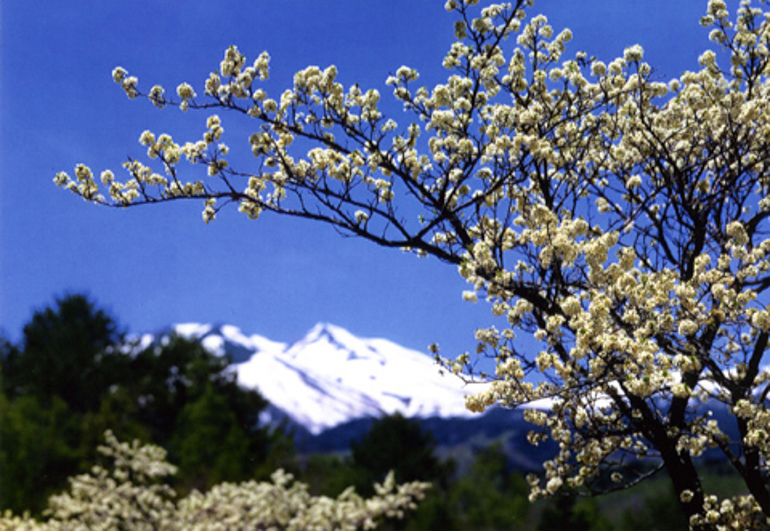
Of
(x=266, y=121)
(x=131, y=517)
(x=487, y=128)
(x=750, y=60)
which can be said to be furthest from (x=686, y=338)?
(x=131, y=517)

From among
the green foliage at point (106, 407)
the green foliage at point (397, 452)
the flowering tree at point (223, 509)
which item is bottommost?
the flowering tree at point (223, 509)

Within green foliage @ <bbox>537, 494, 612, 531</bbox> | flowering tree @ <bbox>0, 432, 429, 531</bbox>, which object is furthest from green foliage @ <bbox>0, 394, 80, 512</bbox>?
green foliage @ <bbox>537, 494, 612, 531</bbox>

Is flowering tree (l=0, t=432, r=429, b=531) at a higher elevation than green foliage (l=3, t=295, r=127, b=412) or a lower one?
lower

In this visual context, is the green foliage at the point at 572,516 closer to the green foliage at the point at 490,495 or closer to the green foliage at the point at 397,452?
the green foliage at the point at 490,495

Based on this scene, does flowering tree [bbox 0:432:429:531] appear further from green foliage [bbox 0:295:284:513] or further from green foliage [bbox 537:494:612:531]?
green foliage [bbox 537:494:612:531]

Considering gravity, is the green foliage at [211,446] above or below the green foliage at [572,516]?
above

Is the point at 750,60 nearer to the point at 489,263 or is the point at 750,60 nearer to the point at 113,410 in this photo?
the point at 489,263

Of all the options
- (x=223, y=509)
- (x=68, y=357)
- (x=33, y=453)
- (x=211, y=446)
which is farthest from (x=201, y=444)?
(x=68, y=357)

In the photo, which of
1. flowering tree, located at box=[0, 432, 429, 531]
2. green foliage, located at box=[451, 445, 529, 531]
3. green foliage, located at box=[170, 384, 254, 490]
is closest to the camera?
flowering tree, located at box=[0, 432, 429, 531]

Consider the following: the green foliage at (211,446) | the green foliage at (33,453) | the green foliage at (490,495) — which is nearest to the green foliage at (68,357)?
the green foliage at (33,453)

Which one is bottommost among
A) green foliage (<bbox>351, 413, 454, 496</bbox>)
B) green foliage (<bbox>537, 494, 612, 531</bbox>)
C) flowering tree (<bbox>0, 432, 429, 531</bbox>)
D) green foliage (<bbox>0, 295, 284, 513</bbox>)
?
green foliage (<bbox>537, 494, 612, 531</bbox>)

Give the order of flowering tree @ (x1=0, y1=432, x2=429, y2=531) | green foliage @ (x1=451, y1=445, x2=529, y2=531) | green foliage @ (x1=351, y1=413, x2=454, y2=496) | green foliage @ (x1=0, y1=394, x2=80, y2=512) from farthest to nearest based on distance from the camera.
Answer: green foliage @ (x1=351, y1=413, x2=454, y2=496) < green foliage @ (x1=0, y1=394, x2=80, y2=512) < green foliage @ (x1=451, y1=445, x2=529, y2=531) < flowering tree @ (x1=0, y1=432, x2=429, y2=531)

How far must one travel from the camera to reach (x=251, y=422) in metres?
20.0

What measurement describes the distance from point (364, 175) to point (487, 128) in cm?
133
